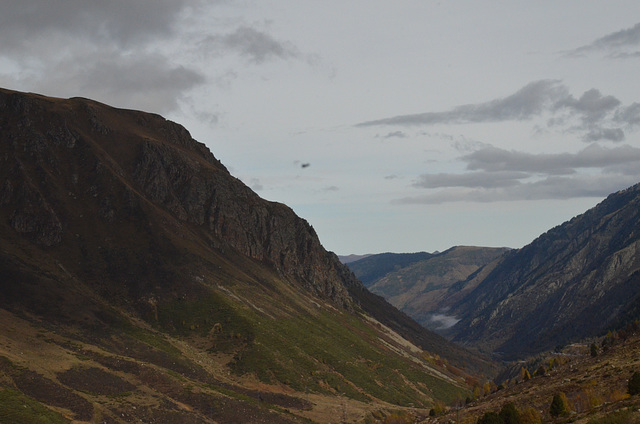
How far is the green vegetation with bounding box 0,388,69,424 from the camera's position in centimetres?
7944

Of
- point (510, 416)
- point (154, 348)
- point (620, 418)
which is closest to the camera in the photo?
point (620, 418)

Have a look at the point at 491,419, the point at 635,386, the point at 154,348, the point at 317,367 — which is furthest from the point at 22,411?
the point at 317,367

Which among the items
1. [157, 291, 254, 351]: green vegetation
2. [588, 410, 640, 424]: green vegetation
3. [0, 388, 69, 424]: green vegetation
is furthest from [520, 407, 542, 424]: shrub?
[157, 291, 254, 351]: green vegetation

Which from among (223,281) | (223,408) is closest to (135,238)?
(223,281)

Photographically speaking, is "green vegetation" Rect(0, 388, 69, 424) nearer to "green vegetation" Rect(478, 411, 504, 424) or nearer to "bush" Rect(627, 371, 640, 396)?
"green vegetation" Rect(478, 411, 504, 424)

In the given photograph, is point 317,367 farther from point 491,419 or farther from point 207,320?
point 491,419

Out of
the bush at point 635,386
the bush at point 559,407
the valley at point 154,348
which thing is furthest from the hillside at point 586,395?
the bush at point 635,386

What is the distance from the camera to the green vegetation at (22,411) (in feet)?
261

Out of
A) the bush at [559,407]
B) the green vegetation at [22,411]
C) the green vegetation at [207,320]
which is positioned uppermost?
the green vegetation at [207,320]

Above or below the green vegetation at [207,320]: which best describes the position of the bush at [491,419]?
below

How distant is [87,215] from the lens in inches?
7500

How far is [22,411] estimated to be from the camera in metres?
81.6

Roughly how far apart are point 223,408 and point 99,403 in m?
26.6

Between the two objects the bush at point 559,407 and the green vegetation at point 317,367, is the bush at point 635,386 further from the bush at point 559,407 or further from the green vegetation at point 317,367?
the green vegetation at point 317,367
